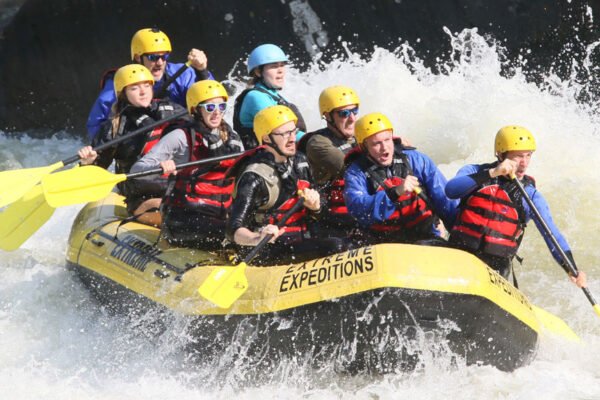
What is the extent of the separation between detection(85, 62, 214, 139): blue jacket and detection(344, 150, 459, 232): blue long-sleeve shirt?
2.39 meters

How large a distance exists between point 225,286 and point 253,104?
5.43 feet

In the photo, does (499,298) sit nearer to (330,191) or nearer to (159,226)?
(330,191)

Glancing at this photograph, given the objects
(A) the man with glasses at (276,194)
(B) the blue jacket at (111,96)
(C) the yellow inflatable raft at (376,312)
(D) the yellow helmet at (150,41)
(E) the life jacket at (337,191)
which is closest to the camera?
(C) the yellow inflatable raft at (376,312)

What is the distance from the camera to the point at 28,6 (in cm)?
1111

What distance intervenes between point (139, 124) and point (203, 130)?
749 mm

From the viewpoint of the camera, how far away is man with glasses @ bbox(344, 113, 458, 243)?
422 cm

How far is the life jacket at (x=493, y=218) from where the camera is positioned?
4.13m

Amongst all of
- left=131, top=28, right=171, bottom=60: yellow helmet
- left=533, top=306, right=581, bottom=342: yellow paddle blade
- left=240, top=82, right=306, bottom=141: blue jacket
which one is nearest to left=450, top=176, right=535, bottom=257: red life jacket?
left=533, top=306, right=581, bottom=342: yellow paddle blade

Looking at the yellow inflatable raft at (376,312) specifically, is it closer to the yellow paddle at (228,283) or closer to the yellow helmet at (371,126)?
the yellow paddle at (228,283)

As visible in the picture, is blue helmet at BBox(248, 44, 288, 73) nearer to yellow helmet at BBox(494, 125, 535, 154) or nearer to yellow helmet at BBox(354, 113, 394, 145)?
yellow helmet at BBox(354, 113, 394, 145)

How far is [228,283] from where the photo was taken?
4105 millimetres

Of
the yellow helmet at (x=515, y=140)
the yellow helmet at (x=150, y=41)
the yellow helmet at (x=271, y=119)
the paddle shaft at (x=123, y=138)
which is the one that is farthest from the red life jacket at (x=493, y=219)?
the yellow helmet at (x=150, y=41)

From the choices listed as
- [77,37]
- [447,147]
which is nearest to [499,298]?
[447,147]

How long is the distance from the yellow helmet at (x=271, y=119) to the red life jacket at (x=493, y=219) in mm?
1099
